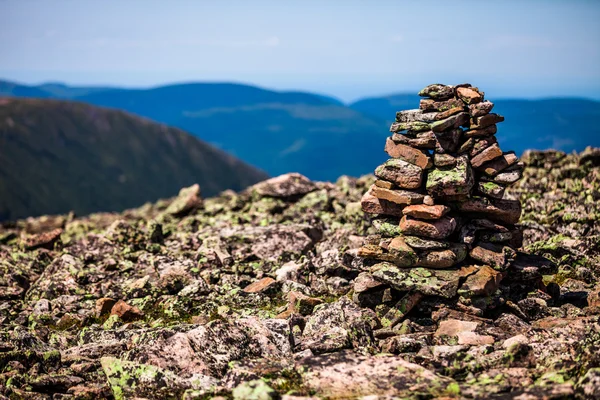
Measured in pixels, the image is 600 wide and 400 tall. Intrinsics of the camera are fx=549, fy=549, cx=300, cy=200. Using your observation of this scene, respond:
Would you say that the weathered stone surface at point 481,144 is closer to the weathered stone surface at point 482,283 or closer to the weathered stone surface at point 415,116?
the weathered stone surface at point 415,116

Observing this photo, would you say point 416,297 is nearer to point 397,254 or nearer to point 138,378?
point 397,254

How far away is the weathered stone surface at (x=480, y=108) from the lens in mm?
18734

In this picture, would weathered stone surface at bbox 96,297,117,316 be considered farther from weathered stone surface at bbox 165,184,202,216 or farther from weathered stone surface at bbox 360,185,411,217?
weathered stone surface at bbox 165,184,202,216

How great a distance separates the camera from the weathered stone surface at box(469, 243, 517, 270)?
1862 centimetres

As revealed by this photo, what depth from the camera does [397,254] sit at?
1852 cm

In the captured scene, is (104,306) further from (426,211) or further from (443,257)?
(443,257)

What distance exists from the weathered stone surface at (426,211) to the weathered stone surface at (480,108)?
11.3 ft

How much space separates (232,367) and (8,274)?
16.9m

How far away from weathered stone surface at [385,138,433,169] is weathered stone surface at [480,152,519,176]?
6.88ft

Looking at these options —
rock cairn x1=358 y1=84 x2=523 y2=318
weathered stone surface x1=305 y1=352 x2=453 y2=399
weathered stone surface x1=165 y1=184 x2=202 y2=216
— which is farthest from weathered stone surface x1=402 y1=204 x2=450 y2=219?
weathered stone surface x1=165 y1=184 x2=202 y2=216

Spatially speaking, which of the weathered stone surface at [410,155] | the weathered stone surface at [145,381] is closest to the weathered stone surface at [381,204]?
the weathered stone surface at [410,155]

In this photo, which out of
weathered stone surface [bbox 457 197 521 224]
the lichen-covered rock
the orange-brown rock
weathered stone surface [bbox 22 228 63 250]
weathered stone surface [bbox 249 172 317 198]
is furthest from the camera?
weathered stone surface [bbox 249 172 317 198]

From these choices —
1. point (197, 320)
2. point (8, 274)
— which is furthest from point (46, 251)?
point (197, 320)

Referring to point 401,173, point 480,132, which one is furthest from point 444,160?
point 480,132
